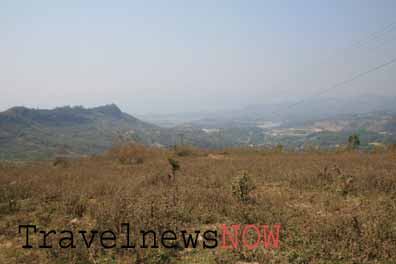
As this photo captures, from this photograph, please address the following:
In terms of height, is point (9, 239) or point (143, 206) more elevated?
point (143, 206)

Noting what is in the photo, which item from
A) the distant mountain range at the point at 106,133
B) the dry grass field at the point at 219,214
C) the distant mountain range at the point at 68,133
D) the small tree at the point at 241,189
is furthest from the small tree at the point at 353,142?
the distant mountain range at the point at 68,133

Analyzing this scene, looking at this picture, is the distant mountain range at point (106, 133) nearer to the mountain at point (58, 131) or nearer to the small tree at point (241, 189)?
the mountain at point (58, 131)

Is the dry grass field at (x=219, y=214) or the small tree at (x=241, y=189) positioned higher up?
the small tree at (x=241, y=189)

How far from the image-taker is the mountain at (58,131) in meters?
72.2

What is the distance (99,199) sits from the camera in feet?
18.9

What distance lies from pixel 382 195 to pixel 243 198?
387 centimetres

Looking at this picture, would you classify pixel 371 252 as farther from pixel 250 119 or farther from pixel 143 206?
pixel 250 119

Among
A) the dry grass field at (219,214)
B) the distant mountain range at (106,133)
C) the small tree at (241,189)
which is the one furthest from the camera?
the distant mountain range at (106,133)

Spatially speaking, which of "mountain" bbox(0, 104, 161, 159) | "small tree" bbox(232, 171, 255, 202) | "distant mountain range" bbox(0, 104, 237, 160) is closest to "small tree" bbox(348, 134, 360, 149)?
"small tree" bbox(232, 171, 255, 202)

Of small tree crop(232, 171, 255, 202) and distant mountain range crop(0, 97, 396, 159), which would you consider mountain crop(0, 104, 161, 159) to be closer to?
distant mountain range crop(0, 97, 396, 159)

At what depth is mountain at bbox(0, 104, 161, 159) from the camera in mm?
72188

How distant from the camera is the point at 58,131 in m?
115

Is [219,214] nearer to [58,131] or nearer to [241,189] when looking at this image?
[241,189]

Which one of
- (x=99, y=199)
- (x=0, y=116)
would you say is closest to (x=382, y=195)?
(x=99, y=199)
